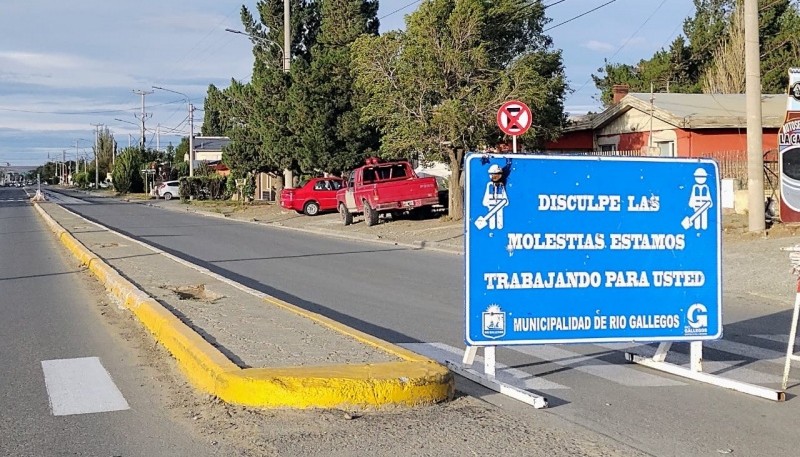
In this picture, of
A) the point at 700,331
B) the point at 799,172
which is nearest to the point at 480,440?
the point at 700,331

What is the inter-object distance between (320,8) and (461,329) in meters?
46.8

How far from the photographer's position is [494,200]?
23.9ft

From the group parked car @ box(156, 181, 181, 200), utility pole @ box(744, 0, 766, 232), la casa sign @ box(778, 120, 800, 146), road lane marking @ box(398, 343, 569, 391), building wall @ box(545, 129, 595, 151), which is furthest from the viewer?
parked car @ box(156, 181, 181, 200)

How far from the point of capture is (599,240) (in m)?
7.55

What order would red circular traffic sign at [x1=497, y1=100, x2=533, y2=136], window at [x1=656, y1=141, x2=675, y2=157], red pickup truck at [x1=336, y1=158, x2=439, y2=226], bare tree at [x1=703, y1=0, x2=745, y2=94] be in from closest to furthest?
1. red circular traffic sign at [x1=497, y1=100, x2=533, y2=136]
2. red pickup truck at [x1=336, y1=158, x2=439, y2=226]
3. window at [x1=656, y1=141, x2=675, y2=157]
4. bare tree at [x1=703, y1=0, x2=745, y2=94]

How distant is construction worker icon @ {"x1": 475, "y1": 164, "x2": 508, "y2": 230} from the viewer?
23.7 ft

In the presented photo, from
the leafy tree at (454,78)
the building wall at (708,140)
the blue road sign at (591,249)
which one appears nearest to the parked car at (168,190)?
the leafy tree at (454,78)

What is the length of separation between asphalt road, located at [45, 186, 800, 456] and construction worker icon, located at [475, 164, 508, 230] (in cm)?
143

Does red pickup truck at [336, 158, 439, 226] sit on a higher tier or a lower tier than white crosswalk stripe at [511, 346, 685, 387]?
higher

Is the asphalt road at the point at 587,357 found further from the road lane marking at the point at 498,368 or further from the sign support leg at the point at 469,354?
the sign support leg at the point at 469,354

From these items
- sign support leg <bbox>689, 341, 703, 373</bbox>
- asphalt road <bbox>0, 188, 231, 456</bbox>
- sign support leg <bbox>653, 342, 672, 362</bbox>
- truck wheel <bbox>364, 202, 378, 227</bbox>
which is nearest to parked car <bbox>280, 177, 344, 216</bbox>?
truck wheel <bbox>364, 202, 378, 227</bbox>

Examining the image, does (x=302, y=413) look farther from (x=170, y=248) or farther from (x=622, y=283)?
(x=170, y=248)

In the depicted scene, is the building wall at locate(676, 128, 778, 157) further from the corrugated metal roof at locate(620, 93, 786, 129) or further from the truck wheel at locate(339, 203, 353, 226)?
the truck wheel at locate(339, 203, 353, 226)

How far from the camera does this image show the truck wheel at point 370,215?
30.7 meters
